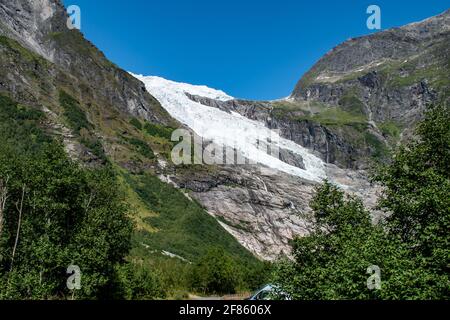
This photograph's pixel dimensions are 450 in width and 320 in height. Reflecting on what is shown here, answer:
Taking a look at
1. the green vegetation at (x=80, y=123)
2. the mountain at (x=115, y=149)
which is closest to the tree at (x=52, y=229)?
the mountain at (x=115, y=149)

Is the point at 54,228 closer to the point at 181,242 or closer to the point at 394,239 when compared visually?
the point at 394,239

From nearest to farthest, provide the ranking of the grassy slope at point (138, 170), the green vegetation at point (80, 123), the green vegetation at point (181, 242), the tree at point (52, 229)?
1. the tree at point (52, 229)
2. the green vegetation at point (181, 242)
3. the grassy slope at point (138, 170)
4. the green vegetation at point (80, 123)

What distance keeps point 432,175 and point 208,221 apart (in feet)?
475

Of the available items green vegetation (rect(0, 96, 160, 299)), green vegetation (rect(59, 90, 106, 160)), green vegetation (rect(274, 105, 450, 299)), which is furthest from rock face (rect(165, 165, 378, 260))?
green vegetation (rect(274, 105, 450, 299))

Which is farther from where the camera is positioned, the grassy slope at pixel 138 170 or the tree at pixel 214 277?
the grassy slope at pixel 138 170

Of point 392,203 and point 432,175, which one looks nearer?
point 432,175

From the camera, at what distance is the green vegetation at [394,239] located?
18500 millimetres

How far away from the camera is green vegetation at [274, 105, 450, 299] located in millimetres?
18500

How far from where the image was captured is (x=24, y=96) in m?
156

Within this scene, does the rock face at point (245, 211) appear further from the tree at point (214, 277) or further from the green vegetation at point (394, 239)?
the green vegetation at point (394, 239)

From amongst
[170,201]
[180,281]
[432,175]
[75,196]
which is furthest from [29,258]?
[170,201]

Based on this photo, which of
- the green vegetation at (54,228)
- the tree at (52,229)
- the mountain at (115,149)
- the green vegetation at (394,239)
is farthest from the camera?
the mountain at (115,149)

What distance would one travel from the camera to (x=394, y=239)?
22.4 metres
